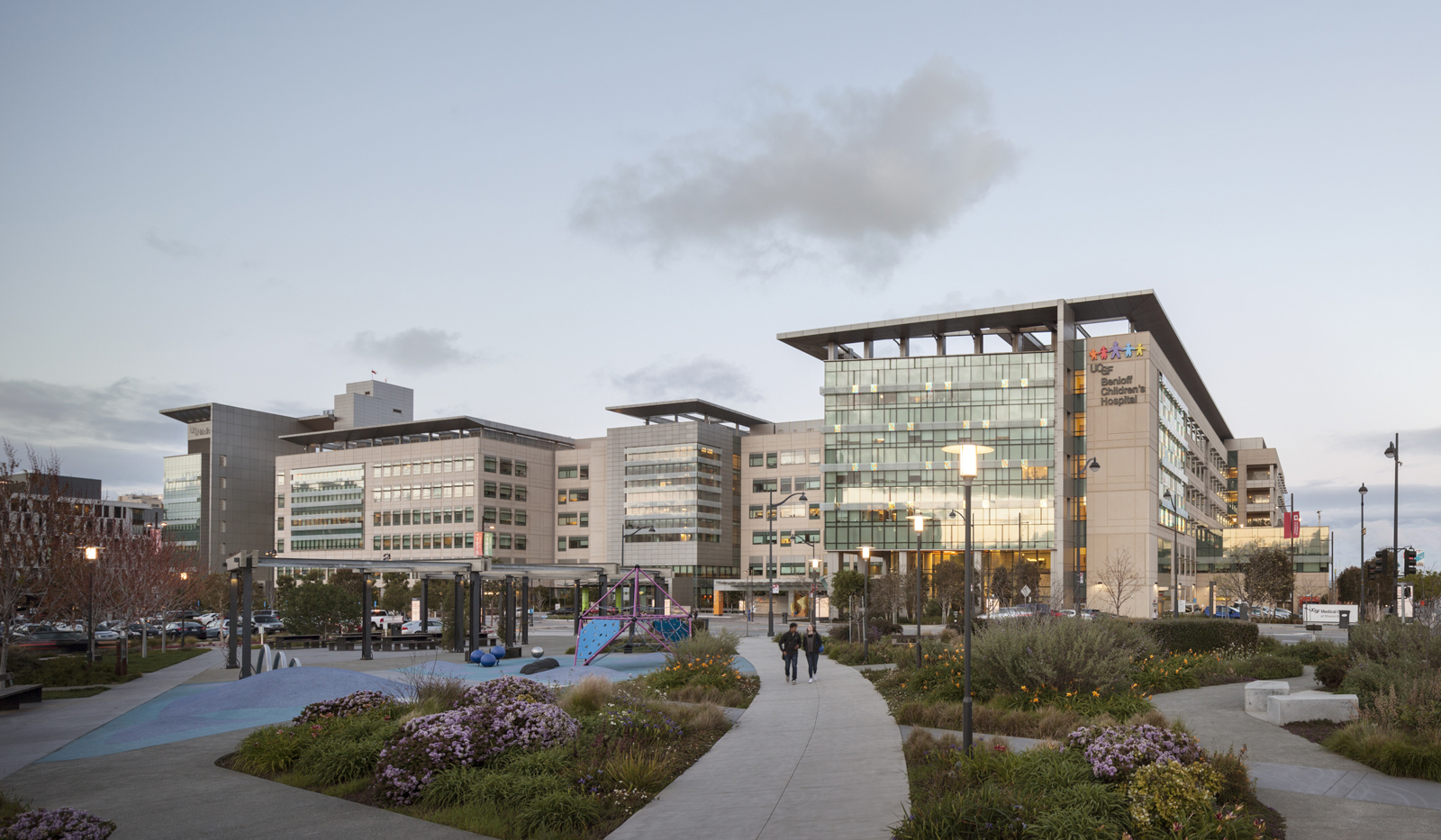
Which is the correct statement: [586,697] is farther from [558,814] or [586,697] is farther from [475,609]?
[475,609]

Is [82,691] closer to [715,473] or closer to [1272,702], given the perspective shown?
[1272,702]

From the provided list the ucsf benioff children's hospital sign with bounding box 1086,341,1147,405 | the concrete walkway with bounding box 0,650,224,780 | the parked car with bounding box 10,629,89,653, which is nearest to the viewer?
the concrete walkway with bounding box 0,650,224,780

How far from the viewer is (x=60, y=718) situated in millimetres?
22734

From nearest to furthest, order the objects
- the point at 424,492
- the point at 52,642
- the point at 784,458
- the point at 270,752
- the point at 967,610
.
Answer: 1. the point at 967,610
2. the point at 270,752
3. the point at 52,642
4. the point at 784,458
5. the point at 424,492

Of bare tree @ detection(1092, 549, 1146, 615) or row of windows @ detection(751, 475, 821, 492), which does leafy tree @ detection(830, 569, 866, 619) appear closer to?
bare tree @ detection(1092, 549, 1146, 615)

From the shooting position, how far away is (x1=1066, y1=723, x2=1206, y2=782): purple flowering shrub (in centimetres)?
1103

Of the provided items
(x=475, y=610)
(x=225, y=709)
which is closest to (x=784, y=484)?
(x=475, y=610)

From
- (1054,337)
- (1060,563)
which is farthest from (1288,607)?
(1054,337)

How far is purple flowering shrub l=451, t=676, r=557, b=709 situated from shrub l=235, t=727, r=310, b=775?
2.60 m

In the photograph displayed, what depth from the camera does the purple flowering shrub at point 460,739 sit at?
1325 cm

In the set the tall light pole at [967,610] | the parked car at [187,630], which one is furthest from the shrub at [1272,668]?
the parked car at [187,630]

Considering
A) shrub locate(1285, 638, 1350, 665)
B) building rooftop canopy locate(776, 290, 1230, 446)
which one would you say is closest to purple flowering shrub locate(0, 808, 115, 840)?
shrub locate(1285, 638, 1350, 665)

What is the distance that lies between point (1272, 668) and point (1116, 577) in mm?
65662

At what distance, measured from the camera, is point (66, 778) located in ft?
49.9
